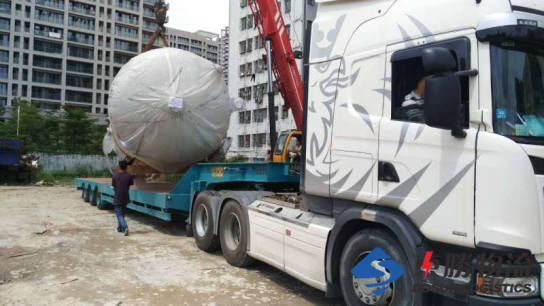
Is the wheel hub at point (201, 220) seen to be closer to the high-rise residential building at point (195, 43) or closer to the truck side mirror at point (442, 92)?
the truck side mirror at point (442, 92)

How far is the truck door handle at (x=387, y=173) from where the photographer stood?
12.5ft

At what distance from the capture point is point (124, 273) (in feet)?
19.8

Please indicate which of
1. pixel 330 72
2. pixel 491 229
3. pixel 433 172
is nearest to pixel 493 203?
pixel 491 229

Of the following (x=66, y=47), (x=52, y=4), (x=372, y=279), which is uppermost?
(x=52, y=4)

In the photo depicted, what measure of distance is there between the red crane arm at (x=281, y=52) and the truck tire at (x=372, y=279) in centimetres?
592

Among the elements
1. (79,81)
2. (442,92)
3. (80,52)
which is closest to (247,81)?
(79,81)

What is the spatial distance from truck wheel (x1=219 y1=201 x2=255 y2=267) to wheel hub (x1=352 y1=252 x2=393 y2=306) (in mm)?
2436

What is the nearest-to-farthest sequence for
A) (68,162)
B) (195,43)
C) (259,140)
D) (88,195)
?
(88,195) < (68,162) < (259,140) < (195,43)

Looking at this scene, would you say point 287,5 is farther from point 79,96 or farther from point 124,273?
point 79,96

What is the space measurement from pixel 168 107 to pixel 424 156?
5817 millimetres

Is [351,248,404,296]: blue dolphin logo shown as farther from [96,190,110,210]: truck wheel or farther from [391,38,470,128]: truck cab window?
[96,190,110,210]: truck wheel

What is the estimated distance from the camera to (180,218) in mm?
9469

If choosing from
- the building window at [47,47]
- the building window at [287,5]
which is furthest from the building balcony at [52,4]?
the building window at [287,5]

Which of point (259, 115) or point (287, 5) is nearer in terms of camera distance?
point (287, 5)
